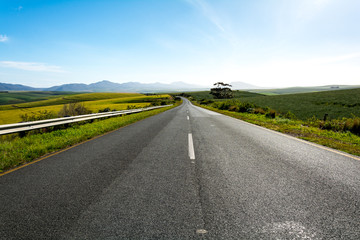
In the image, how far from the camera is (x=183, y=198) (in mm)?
2848

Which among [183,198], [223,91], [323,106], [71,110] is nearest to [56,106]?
[71,110]

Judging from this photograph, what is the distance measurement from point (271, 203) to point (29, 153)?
6.35m

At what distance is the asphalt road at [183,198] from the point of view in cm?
216

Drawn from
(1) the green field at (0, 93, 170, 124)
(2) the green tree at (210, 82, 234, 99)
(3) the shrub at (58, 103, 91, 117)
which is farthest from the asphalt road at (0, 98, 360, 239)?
(2) the green tree at (210, 82, 234, 99)

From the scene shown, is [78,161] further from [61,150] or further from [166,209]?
[166,209]

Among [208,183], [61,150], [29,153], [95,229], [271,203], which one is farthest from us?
[61,150]

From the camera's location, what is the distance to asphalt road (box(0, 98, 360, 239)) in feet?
7.08

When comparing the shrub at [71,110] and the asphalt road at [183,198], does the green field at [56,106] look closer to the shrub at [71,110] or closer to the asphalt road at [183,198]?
the shrub at [71,110]

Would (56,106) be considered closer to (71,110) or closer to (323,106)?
(71,110)

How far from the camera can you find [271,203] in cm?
273

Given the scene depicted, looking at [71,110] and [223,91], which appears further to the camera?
[223,91]

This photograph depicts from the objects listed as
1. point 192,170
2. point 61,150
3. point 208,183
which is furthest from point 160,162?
point 61,150

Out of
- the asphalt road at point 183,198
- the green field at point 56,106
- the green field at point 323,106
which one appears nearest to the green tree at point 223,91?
the green field at point 56,106

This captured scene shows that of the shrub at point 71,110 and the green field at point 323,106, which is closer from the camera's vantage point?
the shrub at point 71,110
